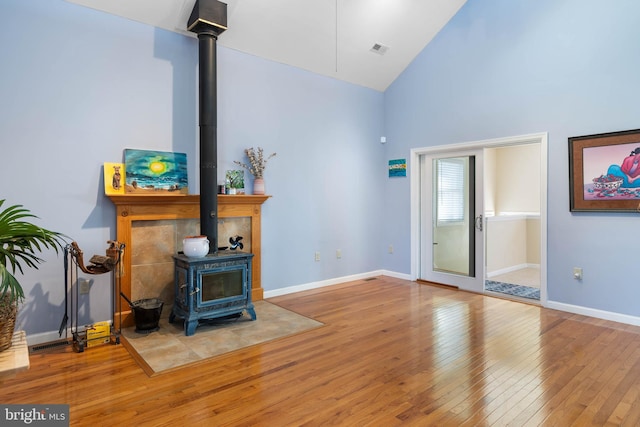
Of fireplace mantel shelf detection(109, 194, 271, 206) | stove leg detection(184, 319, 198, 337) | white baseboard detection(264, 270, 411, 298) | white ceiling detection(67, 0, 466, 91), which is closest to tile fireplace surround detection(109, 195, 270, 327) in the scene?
fireplace mantel shelf detection(109, 194, 271, 206)

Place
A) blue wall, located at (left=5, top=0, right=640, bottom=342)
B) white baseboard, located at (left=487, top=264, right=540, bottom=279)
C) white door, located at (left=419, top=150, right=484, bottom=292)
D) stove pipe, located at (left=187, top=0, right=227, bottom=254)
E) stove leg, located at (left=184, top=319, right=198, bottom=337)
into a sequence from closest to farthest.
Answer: blue wall, located at (left=5, top=0, right=640, bottom=342), stove leg, located at (left=184, top=319, right=198, bottom=337), stove pipe, located at (left=187, top=0, right=227, bottom=254), white door, located at (left=419, top=150, right=484, bottom=292), white baseboard, located at (left=487, top=264, right=540, bottom=279)

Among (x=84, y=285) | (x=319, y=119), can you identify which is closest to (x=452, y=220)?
(x=319, y=119)

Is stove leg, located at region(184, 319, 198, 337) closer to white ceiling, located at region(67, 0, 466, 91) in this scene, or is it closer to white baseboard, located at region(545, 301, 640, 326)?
white ceiling, located at region(67, 0, 466, 91)

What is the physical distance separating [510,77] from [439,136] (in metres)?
1.16

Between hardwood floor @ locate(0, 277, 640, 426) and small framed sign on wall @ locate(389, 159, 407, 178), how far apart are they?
8.82ft

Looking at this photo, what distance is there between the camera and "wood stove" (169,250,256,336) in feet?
11.5

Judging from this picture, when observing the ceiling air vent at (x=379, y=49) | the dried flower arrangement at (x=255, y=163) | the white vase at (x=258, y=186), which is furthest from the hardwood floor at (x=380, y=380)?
the ceiling air vent at (x=379, y=49)

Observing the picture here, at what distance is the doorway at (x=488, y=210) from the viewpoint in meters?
4.77

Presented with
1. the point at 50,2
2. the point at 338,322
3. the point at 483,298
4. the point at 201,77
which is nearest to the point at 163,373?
the point at 338,322

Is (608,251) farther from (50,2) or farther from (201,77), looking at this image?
(50,2)

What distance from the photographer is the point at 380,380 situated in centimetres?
265

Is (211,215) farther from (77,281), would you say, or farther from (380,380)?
(380,380)

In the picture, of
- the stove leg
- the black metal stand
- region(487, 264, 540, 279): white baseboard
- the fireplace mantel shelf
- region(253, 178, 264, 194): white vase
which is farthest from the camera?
region(487, 264, 540, 279): white baseboard

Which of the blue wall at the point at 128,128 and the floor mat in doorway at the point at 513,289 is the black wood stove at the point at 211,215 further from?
the floor mat in doorway at the point at 513,289
